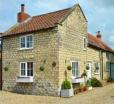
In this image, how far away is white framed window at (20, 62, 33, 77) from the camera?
25177 mm

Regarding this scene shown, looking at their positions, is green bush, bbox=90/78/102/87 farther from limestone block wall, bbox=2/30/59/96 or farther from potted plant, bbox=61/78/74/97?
limestone block wall, bbox=2/30/59/96

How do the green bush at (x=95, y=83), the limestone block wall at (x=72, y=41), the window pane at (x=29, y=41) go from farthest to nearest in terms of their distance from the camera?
1. the green bush at (x=95, y=83)
2. the window pane at (x=29, y=41)
3. the limestone block wall at (x=72, y=41)

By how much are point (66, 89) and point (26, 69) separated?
15.4ft

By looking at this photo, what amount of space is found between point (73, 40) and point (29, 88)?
6.09 metres

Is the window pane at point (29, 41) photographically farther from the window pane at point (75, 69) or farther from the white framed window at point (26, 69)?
the window pane at point (75, 69)

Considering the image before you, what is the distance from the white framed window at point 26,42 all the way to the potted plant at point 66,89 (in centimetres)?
496

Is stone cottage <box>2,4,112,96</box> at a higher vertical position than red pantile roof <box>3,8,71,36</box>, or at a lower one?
lower

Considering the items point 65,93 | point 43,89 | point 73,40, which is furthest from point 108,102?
point 73,40

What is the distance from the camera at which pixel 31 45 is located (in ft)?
83.3

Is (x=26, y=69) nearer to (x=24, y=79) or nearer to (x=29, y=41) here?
(x=24, y=79)

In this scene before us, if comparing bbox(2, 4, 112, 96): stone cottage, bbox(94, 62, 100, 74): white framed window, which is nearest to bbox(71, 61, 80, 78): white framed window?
bbox(2, 4, 112, 96): stone cottage

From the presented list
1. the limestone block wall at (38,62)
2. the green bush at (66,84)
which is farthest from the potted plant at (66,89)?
the limestone block wall at (38,62)

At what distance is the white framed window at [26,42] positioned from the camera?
25.5m

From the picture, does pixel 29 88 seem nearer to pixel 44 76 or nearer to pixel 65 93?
pixel 44 76
